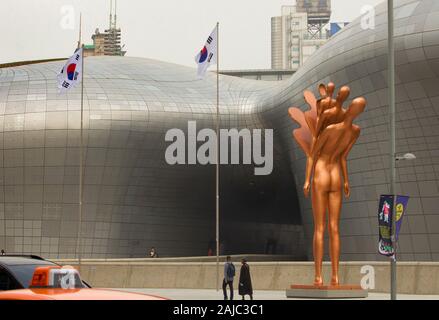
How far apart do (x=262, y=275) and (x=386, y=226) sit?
16.6 metres

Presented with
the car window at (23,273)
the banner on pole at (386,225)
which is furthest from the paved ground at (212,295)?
the car window at (23,273)

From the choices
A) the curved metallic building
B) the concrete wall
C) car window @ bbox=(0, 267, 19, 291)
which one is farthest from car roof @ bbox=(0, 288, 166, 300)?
the curved metallic building

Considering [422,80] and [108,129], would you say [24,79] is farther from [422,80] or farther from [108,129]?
[422,80]

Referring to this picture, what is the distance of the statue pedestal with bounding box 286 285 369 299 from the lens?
105 ft

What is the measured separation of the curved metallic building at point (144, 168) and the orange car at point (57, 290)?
4442cm

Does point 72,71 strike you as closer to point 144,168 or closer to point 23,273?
point 144,168

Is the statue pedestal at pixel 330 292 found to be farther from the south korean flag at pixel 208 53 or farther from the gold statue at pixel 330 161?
the south korean flag at pixel 208 53

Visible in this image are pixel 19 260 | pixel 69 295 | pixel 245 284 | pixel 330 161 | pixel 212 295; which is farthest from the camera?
pixel 212 295

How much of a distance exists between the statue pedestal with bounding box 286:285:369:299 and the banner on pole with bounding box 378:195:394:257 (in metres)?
7.33

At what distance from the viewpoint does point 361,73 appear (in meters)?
52.7

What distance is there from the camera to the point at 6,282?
1164cm

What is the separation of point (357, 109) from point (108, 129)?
35956mm

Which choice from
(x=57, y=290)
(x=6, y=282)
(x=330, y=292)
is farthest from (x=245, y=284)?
(x=57, y=290)

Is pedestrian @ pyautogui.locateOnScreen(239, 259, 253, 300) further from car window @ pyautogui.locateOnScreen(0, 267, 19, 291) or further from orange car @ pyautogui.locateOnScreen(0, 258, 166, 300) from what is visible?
orange car @ pyautogui.locateOnScreen(0, 258, 166, 300)
